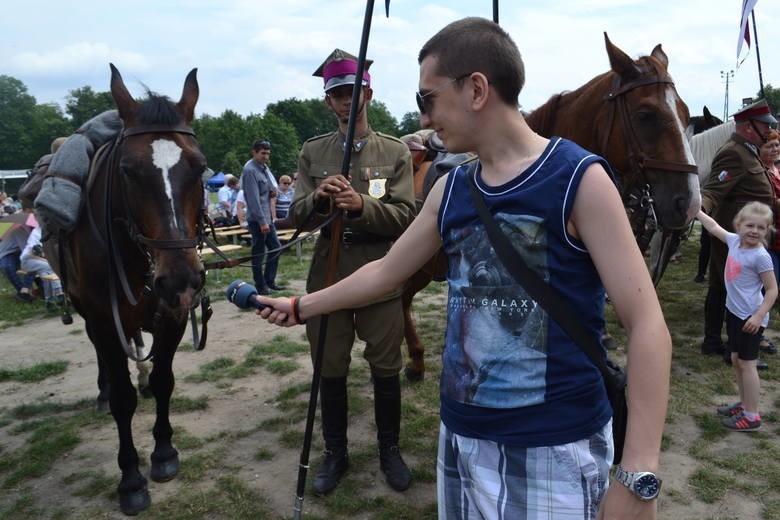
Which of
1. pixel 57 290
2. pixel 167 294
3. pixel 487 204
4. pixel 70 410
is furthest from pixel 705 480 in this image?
pixel 57 290

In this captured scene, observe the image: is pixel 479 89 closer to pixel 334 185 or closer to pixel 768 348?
pixel 334 185

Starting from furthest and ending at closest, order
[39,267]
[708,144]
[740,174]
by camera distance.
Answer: [39,267], [708,144], [740,174]

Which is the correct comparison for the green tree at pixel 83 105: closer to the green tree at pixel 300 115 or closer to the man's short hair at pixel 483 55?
the green tree at pixel 300 115

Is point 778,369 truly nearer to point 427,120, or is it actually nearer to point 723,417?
point 723,417

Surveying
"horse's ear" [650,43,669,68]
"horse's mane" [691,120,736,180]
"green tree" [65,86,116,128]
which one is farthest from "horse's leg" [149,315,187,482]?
"green tree" [65,86,116,128]

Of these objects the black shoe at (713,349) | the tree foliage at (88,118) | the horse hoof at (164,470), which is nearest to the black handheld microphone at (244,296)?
the horse hoof at (164,470)

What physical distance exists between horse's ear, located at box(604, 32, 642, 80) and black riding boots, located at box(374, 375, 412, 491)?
7.85 ft

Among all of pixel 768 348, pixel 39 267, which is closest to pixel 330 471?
pixel 768 348

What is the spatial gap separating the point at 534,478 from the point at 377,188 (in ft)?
7.26

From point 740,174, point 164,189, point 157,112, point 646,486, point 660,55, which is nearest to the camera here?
point 646,486

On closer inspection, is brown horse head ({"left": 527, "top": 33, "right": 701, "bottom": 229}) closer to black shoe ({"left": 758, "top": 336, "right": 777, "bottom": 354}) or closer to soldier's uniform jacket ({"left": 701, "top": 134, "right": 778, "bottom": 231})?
soldier's uniform jacket ({"left": 701, "top": 134, "right": 778, "bottom": 231})

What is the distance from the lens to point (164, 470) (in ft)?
11.6

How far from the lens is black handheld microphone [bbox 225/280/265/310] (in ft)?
6.26

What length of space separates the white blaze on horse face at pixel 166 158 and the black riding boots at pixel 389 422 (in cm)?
158
